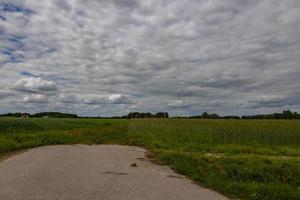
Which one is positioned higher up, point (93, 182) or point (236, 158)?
point (236, 158)

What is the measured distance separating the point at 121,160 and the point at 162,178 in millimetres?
3221

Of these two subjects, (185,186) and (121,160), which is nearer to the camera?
(185,186)

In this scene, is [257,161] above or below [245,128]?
below

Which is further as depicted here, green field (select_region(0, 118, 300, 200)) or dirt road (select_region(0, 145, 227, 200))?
green field (select_region(0, 118, 300, 200))

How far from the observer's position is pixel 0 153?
13.7 m

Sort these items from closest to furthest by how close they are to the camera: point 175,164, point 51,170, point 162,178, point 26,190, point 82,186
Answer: point 26,190
point 82,186
point 162,178
point 51,170
point 175,164

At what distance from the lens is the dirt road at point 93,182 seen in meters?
6.38

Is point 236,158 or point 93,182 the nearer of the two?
point 93,182

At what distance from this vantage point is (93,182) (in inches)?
297

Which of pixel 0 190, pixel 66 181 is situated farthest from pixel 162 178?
pixel 0 190

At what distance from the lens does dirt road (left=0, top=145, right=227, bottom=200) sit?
6383 millimetres

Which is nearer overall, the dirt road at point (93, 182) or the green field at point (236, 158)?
the dirt road at point (93, 182)

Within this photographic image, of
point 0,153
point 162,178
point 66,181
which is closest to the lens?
point 66,181

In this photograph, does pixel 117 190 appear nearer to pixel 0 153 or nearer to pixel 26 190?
pixel 26 190
